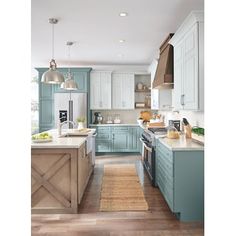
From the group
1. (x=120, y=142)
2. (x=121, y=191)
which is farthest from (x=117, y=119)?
(x=121, y=191)

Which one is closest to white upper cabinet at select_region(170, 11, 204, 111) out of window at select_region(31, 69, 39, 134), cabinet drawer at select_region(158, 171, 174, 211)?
cabinet drawer at select_region(158, 171, 174, 211)


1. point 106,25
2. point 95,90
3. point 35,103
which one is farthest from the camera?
point 35,103

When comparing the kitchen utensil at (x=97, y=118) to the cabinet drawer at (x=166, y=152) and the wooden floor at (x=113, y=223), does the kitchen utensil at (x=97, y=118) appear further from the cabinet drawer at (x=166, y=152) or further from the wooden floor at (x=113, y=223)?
the wooden floor at (x=113, y=223)

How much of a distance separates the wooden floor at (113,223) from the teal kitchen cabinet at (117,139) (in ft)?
13.4

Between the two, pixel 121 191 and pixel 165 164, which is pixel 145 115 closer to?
pixel 121 191

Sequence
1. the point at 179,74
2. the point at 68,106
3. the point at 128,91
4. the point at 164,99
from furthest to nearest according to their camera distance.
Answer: the point at 128,91
the point at 68,106
the point at 164,99
the point at 179,74

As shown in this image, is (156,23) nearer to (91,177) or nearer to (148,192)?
(148,192)

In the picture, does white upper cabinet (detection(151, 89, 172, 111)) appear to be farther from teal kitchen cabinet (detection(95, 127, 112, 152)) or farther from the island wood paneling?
the island wood paneling

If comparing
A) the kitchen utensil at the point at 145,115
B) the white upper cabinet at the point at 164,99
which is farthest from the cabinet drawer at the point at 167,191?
the kitchen utensil at the point at 145,115

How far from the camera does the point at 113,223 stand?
3.16m

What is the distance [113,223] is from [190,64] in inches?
88.3

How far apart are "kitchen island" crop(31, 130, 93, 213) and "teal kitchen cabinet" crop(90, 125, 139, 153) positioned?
4.42 meters

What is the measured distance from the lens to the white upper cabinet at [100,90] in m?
8.11
